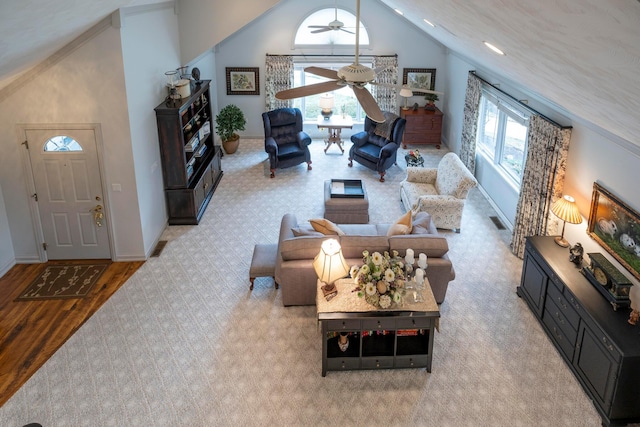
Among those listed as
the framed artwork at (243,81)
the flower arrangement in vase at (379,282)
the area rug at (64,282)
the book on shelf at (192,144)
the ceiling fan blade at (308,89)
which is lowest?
the area rug at (64,282)

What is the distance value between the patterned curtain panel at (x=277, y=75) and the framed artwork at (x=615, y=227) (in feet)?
28.0

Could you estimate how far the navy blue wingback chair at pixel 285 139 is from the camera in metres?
11.9

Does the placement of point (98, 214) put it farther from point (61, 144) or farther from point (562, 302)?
point (562, 302)

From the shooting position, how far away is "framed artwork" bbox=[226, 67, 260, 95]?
13.8 meters

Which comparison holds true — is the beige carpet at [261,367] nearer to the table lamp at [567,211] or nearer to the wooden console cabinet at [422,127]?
the table lamp at [567,211]

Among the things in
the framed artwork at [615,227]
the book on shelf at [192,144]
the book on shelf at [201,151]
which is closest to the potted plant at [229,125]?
the book on shelf at [201,151]

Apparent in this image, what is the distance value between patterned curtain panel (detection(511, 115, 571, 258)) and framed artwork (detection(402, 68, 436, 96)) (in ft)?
19.6

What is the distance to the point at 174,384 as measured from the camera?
616cm

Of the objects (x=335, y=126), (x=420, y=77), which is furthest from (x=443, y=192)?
(x=420, y=77)

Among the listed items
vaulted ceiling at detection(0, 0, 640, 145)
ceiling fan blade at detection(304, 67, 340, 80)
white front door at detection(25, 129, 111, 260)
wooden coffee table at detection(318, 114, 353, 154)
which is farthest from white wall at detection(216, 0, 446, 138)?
ceiling fan blade at detection(304, 67, 340, 80)

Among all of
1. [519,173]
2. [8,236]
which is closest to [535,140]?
[519,173]

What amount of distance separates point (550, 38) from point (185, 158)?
24.2 ft

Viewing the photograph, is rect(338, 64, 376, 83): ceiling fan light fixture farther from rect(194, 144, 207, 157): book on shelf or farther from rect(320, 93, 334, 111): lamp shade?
rect(320, 93, 334, 111): lamp shade

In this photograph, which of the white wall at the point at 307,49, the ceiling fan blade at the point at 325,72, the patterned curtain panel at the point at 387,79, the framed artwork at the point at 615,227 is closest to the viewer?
the framed artwork at the point at 615,227
